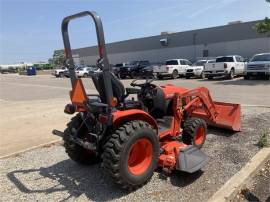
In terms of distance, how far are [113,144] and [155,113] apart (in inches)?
65.2

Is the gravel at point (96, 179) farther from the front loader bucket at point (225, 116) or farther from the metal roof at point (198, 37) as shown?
the metal roof at point (198, 37)

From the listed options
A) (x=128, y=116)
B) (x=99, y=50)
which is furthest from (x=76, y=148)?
(x=99, y=50)

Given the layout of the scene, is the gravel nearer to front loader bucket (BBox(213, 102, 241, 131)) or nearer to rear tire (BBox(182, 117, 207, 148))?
rear tire (BBox(182, 117, 207, 148))

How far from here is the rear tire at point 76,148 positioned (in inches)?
206

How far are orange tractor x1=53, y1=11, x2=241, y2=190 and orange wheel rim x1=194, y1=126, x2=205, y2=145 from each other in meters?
0.06

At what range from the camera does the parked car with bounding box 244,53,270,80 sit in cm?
2190

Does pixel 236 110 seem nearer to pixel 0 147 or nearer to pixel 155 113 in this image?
pixel 155 113

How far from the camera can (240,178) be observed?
4855mm

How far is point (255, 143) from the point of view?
6535mm

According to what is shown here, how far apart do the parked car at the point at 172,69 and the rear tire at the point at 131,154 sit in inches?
937

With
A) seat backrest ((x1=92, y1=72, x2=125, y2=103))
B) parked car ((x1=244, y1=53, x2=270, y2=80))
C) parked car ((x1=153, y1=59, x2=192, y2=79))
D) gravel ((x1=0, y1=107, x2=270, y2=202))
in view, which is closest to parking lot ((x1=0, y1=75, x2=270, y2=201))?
gravel ((x1=0, y1=107, x2=270, y2=202))

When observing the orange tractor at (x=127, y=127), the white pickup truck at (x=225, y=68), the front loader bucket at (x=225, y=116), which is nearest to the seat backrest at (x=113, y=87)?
the orange tractor at (x=127, y=127)

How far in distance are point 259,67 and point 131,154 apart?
773 inches

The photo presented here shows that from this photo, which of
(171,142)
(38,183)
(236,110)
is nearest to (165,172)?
(171,142)
